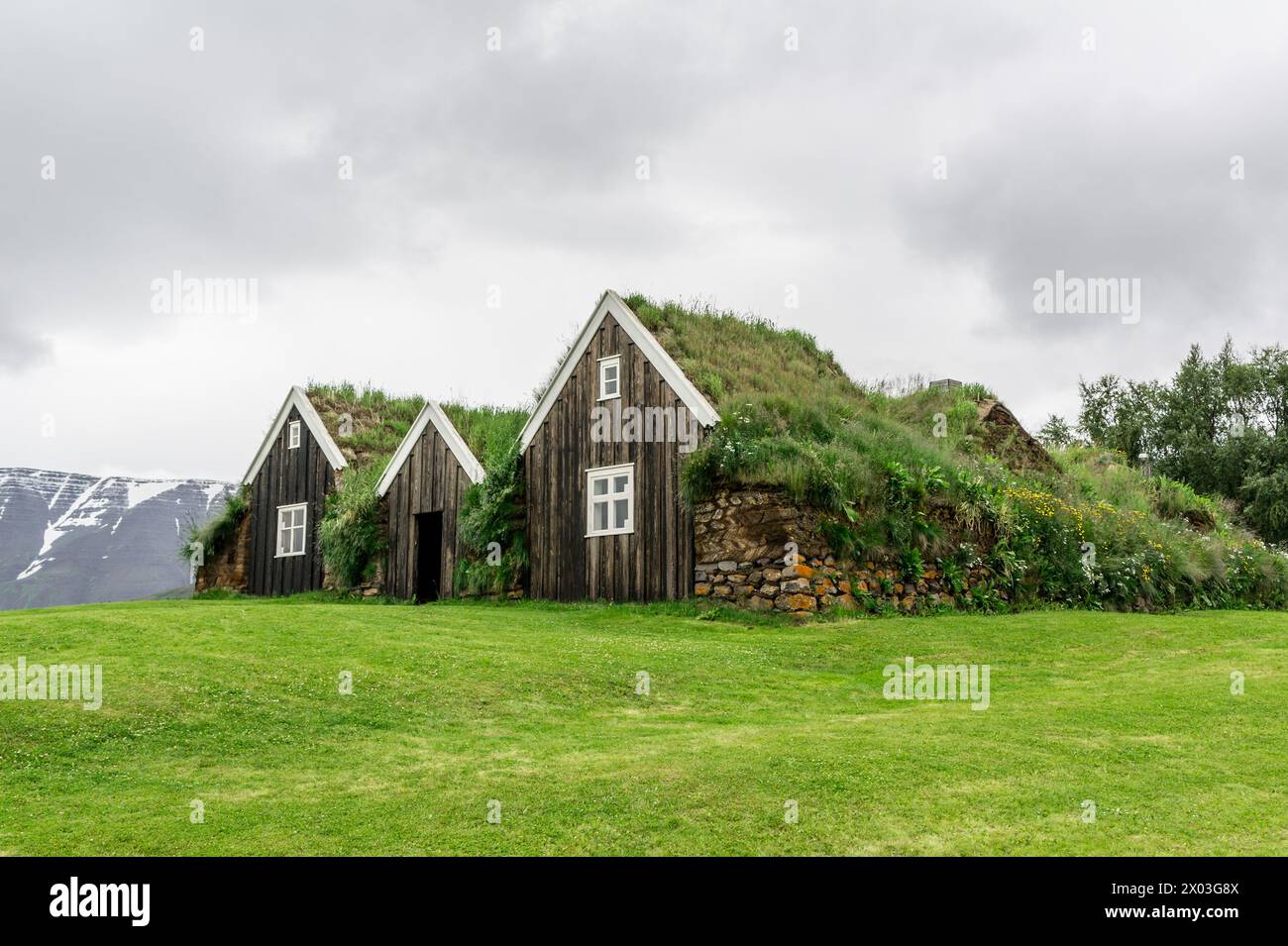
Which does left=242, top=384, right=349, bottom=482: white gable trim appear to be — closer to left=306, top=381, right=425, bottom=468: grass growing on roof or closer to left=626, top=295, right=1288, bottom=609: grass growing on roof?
left=306, top=381, right=425, bottom=468: grass growing on roof

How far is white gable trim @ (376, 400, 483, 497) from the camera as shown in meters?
29.8

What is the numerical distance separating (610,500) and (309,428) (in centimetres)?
1433

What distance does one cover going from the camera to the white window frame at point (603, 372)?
1066 inches

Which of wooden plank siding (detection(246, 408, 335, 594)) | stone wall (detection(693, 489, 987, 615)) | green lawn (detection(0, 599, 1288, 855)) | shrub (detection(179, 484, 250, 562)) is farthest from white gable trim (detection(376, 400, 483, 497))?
green lawn (detection(0, 599, 1288, 855))

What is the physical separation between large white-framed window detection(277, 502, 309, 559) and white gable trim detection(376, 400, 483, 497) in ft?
15.4

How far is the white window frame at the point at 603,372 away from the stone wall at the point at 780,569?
14.6 feet

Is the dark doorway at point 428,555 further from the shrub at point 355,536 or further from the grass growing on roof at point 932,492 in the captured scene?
the grass growing on roof at point 932,492

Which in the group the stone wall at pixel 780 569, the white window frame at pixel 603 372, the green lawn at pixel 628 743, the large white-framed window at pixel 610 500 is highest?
the white window frame at pixel 603 372

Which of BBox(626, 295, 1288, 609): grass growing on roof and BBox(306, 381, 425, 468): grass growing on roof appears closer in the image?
BBox(626, 295, 1288, 609): grass growing on roof

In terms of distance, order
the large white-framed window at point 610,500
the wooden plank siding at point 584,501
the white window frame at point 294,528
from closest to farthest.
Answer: the wooden plank siding at point 584,501
the large white-framed window at point 610,500
the white window frame at point 294,528

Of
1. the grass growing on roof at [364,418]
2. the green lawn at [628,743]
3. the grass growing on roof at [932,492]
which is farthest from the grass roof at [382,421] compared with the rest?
the green lawn at [628,743]

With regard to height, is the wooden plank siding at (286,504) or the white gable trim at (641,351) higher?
the white gable trim at (641,351)
